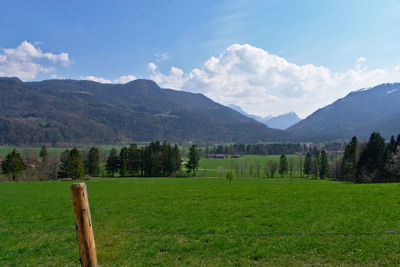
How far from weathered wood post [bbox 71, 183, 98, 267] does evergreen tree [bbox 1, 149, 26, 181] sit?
68.6 meters

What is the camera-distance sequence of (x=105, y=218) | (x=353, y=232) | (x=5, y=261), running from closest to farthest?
(x=5, y=261) → (x=353, y=232) → (x=105, y=218)

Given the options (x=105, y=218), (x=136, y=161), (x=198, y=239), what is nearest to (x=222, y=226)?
(x=198, y=239)

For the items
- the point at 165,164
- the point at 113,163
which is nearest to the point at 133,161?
the point at 113,163

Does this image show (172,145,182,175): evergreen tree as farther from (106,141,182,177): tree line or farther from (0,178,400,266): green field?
(0,178,400,266): green field

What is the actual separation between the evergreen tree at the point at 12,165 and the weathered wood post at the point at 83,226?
68.6m

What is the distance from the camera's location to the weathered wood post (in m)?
5.16

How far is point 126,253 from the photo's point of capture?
8.82 metres

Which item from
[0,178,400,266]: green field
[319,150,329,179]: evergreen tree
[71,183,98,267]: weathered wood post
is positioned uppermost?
[71,183,98,267]: weathered wood post

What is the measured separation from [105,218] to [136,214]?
1931 millimetres

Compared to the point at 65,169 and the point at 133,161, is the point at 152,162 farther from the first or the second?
the point at 65,169

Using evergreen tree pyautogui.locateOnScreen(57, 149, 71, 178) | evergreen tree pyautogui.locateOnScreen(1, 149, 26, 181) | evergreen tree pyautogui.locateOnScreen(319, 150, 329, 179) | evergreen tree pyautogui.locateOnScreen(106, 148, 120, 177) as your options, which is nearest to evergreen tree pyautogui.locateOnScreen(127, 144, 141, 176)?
evergreen tree pyautogui.locateOnScreen(106, 148, 120, 177)

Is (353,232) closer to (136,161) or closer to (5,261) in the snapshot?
(5,261)

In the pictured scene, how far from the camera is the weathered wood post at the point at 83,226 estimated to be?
5164 mm

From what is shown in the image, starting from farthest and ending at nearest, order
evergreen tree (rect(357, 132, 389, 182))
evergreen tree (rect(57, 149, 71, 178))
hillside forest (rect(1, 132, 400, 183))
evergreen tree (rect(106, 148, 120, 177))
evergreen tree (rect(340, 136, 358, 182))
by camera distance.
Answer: evergreen tree (rect(106, 148, 120, 177)) → evergreen tree (rect(57, 149, 71, 178)) → evergreen tree (rect(340, 136, 358, 182)) → hillside forest (rect(1, 132, 400, 183)) → evergreen tree (rect(357, 132, 389, 182))
